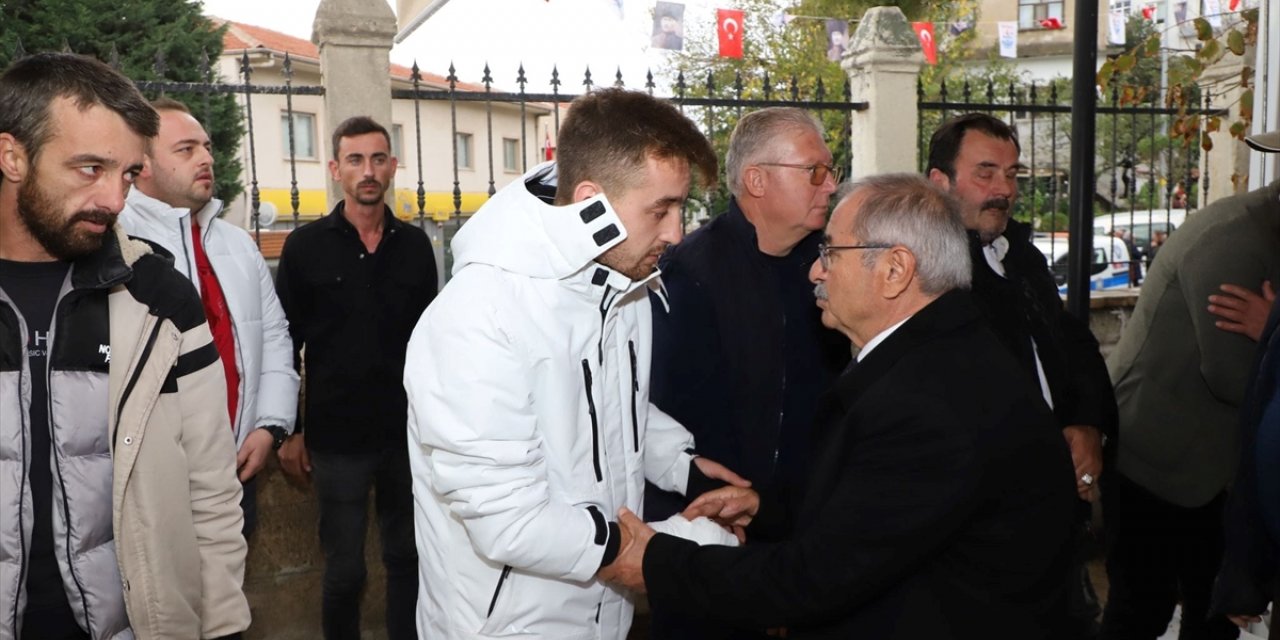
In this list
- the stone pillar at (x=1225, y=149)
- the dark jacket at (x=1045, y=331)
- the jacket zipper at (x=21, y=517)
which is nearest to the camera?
the jacket zipper at (x=21, y=517)

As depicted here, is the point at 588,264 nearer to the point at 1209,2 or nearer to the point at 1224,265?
the point at 1224,265

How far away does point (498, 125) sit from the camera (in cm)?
2720

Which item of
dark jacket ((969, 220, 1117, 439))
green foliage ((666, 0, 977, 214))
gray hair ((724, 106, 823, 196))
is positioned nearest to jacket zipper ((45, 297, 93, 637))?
gray hair ((724, 106, 823, 196))

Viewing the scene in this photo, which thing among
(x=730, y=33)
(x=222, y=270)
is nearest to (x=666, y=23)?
(x=730, y=33)

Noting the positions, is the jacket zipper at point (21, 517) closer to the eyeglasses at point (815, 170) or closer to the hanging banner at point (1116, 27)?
the eyeglasses at point (815, 170)

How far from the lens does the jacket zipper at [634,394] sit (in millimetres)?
2271

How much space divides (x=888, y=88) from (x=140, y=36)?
13066 millimetres

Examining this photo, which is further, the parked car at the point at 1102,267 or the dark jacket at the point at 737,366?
the parked car at the point at 1102,267

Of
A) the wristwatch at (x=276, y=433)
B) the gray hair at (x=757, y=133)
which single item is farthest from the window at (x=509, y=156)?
the gray hair at (x=757, y=133)

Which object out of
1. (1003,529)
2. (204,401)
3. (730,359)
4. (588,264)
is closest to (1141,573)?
(730,359)

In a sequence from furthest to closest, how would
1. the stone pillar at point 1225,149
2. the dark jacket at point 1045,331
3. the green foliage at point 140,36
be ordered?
the green foliage at point 140,36 → the stone pillar at point 1225,149 → the dark jacket at point 1045,331

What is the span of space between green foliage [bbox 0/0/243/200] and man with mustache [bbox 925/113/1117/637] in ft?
38.1

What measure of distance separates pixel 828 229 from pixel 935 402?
0.51 meters

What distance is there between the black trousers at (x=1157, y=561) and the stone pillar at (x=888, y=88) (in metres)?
2.79
